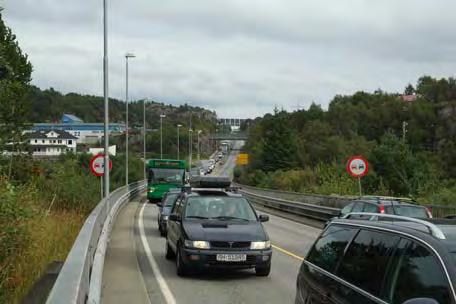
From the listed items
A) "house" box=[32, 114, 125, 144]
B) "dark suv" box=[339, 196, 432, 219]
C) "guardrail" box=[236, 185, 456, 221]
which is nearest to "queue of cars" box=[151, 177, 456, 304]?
"dark suv" box=[339, 196, 432, 219]

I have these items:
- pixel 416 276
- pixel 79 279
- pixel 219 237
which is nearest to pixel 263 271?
pixel 219 237

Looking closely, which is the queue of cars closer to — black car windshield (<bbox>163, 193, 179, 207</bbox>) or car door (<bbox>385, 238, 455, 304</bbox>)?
car door (<bbox>385, 238, 455, 304</bbox>)

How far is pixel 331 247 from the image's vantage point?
5645 mm

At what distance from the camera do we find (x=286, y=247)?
1722 centimetres

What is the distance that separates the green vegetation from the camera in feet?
128

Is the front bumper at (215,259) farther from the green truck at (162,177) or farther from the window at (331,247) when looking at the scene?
the green truck at (162,177)

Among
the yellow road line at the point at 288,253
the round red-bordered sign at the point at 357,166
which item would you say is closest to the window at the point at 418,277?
the yellow road line at the point at 288,253

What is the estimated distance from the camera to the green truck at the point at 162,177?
42.7 m

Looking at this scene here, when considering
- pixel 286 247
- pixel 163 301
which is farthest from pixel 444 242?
pixel 286 247

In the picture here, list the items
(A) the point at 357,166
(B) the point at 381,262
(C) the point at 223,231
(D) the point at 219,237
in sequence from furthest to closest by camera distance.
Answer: (A) the point at 357,166 → (C) the point at 223,231 → (D) the point at 219,237 → (B) the point at 381,262

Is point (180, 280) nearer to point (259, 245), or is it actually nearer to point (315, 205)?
point (259, 245)

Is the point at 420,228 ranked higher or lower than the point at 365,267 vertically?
higher

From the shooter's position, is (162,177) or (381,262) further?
(162,177)

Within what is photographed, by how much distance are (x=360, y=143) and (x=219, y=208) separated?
89.2 metres
